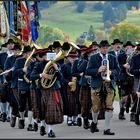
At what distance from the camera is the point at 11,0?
67.5 feet

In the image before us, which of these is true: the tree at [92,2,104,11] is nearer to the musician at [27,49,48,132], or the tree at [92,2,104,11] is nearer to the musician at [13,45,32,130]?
the musician at [13,45,32,130]

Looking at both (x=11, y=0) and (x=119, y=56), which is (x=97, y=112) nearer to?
(x=119, y=56)

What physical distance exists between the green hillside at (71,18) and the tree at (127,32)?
17.1 feet

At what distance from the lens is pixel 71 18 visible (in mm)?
176500

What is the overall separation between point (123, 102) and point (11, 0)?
5.71m

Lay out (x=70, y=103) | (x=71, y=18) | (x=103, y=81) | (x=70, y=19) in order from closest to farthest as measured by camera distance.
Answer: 1. (x=103, y=81)
2. (x=70, y=103)
3. (x=70, y=19)
4. (x=71, y=18)

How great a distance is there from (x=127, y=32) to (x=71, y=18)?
111 feet

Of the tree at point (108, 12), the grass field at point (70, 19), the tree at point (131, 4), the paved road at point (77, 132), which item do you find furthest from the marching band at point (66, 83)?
the tree at point (131, 4)

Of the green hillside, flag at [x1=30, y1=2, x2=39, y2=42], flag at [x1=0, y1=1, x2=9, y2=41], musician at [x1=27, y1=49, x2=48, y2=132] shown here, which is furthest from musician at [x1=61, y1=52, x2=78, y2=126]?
the green hillside

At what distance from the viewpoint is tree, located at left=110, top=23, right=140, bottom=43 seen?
143 meters

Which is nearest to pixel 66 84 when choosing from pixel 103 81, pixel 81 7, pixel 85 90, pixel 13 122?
pixel 85 90

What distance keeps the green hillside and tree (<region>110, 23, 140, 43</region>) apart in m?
5.22

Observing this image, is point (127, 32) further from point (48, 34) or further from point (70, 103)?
point (70, 103)

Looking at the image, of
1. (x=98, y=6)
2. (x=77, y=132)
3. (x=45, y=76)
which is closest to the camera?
(x=45, y=76)
